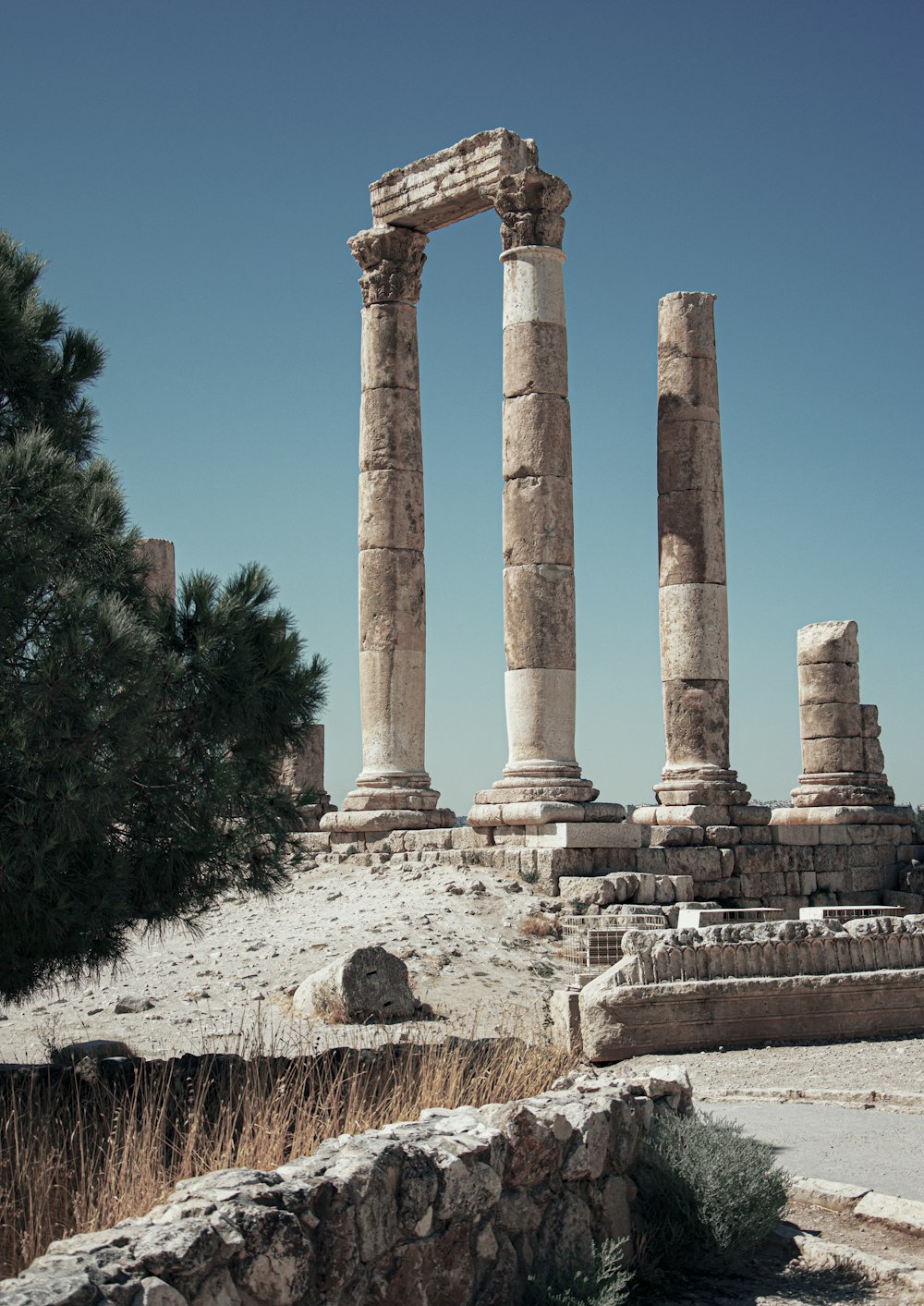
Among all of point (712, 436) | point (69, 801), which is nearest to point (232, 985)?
point (69, 801)

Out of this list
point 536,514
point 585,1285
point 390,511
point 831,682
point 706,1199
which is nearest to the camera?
point 585,1285

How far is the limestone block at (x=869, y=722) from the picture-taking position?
2488cm

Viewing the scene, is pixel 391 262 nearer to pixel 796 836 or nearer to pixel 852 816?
pixel 796 836

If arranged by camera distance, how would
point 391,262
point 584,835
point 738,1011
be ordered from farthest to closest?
point 391,262 < point 584,835 < point 738,1011

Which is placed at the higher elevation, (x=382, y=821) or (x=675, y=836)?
(x=382, y=821)

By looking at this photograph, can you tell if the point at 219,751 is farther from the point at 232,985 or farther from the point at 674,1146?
the point at 232,985

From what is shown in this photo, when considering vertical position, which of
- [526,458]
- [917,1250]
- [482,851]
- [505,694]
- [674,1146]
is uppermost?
[526,458]

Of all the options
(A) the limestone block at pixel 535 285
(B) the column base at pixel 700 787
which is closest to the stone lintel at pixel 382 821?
(B) the column base at pixel 700 787

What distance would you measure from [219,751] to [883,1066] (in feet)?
18.0

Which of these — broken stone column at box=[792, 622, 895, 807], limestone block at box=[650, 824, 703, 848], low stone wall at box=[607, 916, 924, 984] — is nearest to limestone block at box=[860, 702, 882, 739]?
broken stone column at box=[792, 622, 895, 807]

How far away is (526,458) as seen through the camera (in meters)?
20.2

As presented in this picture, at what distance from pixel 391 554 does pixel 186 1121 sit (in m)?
14.7

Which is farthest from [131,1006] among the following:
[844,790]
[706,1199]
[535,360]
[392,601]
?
[844,790]

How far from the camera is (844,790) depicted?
949 inches
